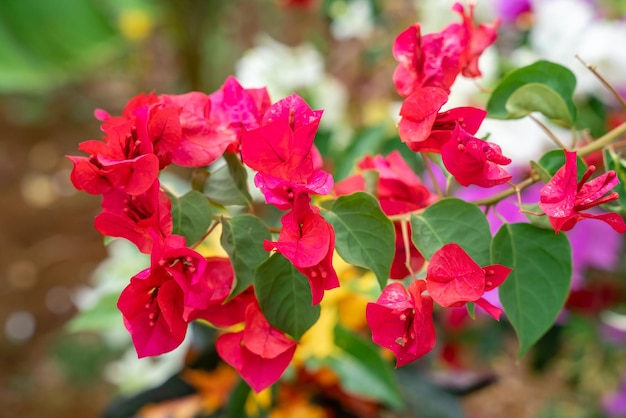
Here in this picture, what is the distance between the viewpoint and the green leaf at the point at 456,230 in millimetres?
290

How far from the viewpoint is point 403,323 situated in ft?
0.84

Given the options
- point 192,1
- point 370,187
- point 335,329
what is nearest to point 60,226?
point 192,1

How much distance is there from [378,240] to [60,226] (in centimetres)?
239

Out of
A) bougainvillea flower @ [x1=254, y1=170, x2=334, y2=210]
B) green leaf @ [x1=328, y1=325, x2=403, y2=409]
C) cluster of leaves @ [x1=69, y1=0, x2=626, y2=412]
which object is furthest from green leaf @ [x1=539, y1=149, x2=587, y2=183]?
green leaf @ [x1=328, y1=325, x2=403, y2=409]

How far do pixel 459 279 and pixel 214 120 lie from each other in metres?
0.14

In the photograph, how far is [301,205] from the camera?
0.85ft

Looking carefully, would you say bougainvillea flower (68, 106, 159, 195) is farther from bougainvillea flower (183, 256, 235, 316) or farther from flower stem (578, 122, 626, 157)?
flower stem (578, 122, 626, 157)

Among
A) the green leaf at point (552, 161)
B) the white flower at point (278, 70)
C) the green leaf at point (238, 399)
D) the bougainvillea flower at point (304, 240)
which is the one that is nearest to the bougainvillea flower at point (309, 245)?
the bougainvillea flower at point (304, 240)

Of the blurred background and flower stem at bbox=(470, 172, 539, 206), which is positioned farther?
the blurred background

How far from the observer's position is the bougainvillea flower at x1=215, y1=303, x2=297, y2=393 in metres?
0.28

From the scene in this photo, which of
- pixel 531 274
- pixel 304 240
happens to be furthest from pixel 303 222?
pixel 531 274

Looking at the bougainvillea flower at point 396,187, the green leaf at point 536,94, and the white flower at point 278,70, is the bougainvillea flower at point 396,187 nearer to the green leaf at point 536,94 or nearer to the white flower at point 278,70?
the green leaf at point 536,94

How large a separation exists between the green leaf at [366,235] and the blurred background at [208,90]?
131 millimetres

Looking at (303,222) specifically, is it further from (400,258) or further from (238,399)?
(238,399)
